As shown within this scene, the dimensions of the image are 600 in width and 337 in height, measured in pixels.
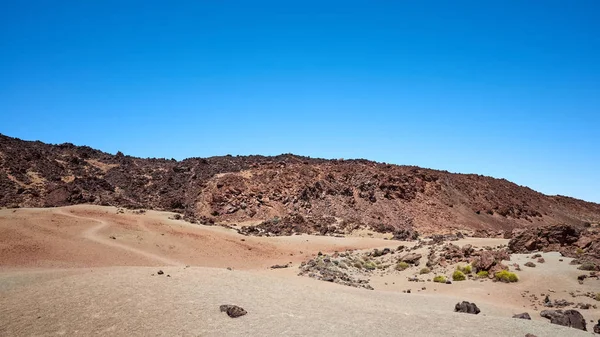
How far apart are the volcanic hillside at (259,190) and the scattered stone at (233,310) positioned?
25284 mm

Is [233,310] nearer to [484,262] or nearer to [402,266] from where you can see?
[484,262]

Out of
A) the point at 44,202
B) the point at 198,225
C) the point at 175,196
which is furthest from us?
the point at 175,196

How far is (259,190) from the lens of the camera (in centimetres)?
4025

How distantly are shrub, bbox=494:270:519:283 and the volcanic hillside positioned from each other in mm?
20409

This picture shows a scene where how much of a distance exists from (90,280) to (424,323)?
9584 mm

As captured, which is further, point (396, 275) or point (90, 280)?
point (396, 275)

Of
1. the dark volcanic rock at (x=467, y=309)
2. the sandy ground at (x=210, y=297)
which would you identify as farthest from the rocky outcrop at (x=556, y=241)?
the dark volcanic rock at (x=467, y=309)

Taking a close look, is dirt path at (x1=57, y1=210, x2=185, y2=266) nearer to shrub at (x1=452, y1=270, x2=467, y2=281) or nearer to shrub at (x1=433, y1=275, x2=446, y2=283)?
shrub at (x1=433, y1=275, x2=446, y2=283)

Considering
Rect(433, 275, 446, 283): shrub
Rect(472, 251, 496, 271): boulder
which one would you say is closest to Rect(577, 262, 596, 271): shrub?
Rect(472, 251, 496, 271): boulder

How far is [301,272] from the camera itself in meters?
19.2

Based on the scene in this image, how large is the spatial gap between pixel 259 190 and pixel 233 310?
3057 cm

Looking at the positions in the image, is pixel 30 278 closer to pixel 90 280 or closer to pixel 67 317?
pixel 90 280

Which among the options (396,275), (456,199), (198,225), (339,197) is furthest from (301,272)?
(456,199)

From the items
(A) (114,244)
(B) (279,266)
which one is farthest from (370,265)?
(A) (114,244)
